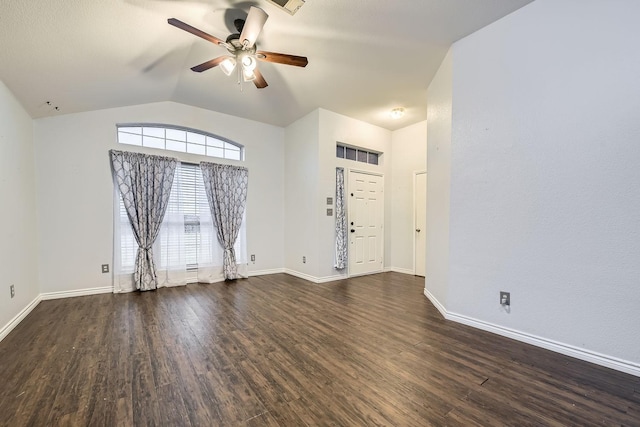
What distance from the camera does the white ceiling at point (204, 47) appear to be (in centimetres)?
204

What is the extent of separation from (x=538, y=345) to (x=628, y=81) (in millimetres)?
2126

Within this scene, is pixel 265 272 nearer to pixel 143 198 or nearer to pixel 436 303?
pixel 143 198

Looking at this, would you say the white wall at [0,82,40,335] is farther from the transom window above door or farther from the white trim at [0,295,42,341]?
the transom window above door

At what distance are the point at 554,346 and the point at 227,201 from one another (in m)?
4.50

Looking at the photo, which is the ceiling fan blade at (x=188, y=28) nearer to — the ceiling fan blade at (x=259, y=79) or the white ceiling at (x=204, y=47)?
the white ceiling at (x=204, y=47)

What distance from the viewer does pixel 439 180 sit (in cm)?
311

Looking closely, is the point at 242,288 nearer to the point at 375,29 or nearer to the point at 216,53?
the point at 216,53

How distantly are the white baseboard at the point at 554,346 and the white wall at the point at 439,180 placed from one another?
0.92 feet

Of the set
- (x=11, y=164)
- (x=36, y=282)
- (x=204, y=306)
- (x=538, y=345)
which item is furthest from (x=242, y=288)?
(x=538, y=345)

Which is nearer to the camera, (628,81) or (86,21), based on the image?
(628,81)

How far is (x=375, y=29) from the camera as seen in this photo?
247 centimetres

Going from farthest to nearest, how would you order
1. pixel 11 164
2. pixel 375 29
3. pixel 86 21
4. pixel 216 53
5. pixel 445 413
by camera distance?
1. pixel 216 53
2. pixel 11 164
3. pixel 375 29
4. pixel 86 21
5. pixel 445 413

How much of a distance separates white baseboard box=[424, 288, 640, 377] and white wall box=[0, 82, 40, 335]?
443 cm

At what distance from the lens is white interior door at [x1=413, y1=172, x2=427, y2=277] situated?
190 inches
